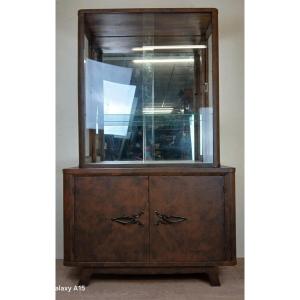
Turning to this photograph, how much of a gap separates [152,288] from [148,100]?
114cm

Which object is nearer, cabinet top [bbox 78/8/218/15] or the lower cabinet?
the lower cabinet

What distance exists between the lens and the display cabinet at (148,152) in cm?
206

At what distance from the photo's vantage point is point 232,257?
2.05m

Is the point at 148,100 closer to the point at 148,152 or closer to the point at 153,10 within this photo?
the point at 148,152

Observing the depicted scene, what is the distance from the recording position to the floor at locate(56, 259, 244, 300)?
1.96 meters

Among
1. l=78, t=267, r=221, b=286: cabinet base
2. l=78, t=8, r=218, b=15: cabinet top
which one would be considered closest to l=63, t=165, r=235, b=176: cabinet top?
l=78, t=267, r=221, b=286: cabinet base

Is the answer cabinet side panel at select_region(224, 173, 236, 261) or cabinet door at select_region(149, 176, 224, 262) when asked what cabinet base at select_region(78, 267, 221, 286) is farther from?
cabinet side panel at select_region(224, 173, 236, 261)

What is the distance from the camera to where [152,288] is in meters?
2.10

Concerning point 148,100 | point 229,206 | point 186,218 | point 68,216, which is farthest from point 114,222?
point 148,100

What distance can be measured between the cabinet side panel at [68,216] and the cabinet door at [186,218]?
46 centimetres

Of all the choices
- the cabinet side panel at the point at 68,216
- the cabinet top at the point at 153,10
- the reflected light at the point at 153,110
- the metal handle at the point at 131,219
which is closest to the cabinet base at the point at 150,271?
the cabinet side panel at the point at 68,216

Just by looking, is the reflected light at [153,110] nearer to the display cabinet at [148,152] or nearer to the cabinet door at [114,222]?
the display cabinet at [148,152]
